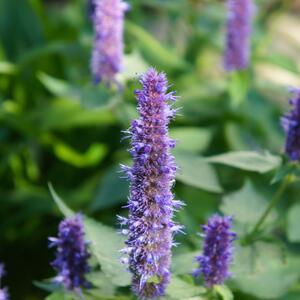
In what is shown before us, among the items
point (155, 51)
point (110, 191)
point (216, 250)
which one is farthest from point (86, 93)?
point (216, 250)

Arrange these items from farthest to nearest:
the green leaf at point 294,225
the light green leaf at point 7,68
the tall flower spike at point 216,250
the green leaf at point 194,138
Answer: the light green leaf at point 7,68, the green leaf at point 194,138, the green leaf at point 294,225, the tall flower spike at point 216,250

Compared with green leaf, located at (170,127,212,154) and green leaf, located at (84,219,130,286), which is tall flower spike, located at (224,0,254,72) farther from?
green leaf, located at (84,219,130,286)

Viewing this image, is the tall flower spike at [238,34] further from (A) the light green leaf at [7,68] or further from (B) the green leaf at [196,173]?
(A) the light green leaf at [7,68]

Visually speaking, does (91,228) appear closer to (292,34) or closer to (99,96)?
(99,96)

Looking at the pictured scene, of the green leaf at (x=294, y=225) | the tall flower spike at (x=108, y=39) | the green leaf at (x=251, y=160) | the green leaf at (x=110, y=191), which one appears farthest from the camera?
the green leaf at (x=110, y=191)

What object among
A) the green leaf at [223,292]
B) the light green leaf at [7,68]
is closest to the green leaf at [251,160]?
the green leaf at [223,292]

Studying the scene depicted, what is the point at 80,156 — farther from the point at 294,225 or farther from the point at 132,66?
the point at 294,225

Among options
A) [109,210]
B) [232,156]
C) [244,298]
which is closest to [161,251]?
[232,156]

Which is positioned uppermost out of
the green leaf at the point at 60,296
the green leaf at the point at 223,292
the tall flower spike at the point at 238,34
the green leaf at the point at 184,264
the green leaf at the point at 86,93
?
the tall flower spike at the point at 238,34
